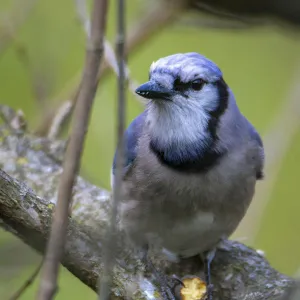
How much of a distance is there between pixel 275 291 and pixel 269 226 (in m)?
1.70

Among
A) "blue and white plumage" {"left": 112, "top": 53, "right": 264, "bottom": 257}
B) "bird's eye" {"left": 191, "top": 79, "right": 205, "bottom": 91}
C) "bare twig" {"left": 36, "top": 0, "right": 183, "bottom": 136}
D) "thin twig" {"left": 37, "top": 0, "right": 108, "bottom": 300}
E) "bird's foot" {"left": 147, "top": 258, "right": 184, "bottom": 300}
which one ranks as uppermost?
"bare twig" {"left": 36, "top": 0, "right": 183, "bottom": 136}

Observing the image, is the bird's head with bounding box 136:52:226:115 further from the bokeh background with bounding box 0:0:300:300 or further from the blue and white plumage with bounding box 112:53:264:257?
the bokeh background with bounding box 0:0:300:300

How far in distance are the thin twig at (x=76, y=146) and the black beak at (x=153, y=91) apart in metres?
1.00

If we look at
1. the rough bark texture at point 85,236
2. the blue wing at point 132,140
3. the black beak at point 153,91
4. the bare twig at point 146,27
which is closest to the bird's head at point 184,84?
the black beak at point 153,91

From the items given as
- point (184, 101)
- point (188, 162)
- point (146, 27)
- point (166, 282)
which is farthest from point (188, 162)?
point (146, 27)

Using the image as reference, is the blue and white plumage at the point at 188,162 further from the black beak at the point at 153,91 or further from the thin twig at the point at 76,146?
the thin twig at the point at 76,146

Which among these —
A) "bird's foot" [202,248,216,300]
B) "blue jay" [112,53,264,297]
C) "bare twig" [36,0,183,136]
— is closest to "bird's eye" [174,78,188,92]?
"blue jay" [112,53,264,297]

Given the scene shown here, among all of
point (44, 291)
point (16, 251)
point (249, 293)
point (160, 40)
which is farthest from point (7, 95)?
point (44, 291)

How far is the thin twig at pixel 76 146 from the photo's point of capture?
2.98ft

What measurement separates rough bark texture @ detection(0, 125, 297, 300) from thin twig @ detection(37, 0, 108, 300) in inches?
17.0

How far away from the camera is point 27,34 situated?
392cm

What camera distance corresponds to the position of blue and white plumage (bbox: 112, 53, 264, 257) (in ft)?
6.82

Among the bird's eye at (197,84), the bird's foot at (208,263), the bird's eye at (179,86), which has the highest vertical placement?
the bird's eye at (197,84)

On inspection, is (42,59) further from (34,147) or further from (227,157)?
(227,157)
